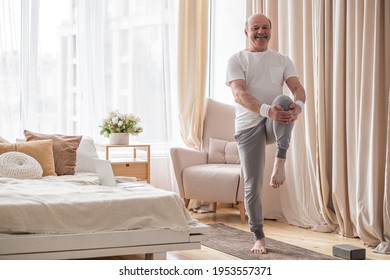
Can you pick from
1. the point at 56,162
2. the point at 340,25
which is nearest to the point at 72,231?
the point at 56,162

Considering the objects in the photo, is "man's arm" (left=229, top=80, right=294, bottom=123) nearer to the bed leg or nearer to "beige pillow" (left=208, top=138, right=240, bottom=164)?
the bed leg

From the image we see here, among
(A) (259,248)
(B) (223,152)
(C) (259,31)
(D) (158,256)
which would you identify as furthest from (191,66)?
(D) (158,256)

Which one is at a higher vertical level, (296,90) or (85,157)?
(296,90)

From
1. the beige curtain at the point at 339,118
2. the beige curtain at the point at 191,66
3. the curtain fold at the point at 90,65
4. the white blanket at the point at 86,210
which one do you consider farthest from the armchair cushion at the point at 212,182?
the white blanket at the point at 86,210

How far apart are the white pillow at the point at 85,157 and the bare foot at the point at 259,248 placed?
61.7 inches

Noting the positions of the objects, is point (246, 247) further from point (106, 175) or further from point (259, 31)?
point (259, 31)

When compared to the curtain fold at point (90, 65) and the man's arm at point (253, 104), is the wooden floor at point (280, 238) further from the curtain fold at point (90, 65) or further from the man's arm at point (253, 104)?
the curtain fold at point (90, 65)

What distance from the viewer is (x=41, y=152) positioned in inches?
205

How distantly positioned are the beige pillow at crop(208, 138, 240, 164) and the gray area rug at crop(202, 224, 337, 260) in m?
0.97

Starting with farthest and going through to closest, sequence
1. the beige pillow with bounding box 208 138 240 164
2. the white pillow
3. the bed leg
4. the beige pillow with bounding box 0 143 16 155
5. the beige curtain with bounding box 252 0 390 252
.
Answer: the beige pillow with bounding box 208 138 240 164 → the white pillow → the beige pillow with bounding box 0 143 16 155 → the beige curtain with bounding box 252 0 390 252 → the bed leg

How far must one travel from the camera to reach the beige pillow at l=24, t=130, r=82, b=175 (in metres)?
5.31

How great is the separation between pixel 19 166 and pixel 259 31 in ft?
6.45

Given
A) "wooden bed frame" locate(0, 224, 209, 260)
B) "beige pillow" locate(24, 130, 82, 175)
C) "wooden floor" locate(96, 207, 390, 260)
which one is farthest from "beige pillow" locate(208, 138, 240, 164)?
"wooden bed frame" locate(0, 224, 209, 260)
